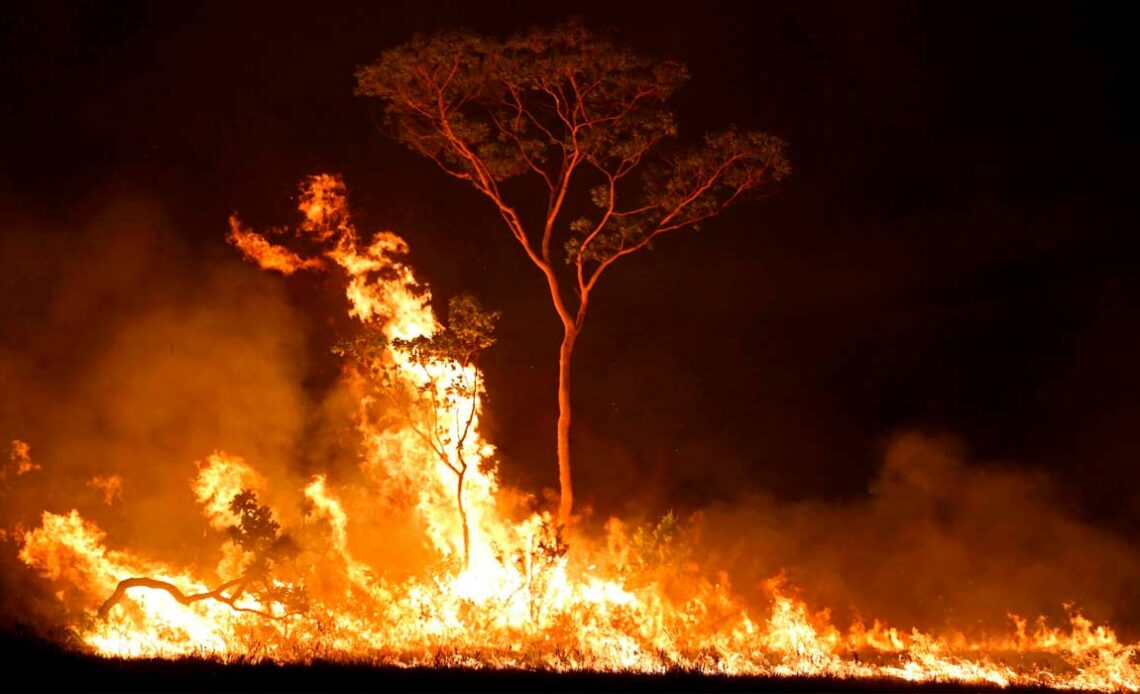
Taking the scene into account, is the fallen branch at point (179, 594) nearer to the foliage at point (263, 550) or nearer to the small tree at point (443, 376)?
the foliage at point (263, 550)

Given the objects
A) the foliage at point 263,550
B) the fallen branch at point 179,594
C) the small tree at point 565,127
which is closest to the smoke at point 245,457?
the fallen branch at point 179,594

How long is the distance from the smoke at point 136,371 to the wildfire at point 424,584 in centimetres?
37

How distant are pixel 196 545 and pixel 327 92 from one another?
8.43m

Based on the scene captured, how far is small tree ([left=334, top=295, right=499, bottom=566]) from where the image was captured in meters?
16.4

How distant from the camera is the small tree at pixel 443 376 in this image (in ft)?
53.9

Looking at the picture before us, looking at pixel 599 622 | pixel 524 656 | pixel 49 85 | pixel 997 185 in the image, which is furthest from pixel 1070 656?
pixel 49 85

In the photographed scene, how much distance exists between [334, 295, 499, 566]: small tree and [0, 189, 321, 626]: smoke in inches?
68.1

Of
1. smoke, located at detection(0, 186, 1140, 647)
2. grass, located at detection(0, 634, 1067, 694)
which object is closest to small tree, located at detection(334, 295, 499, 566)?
smoke, located at detection(0, 186, 1140, 647)

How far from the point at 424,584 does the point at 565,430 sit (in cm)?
337

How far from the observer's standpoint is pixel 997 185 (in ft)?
66.0

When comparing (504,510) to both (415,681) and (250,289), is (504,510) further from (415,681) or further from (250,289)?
(415,681)

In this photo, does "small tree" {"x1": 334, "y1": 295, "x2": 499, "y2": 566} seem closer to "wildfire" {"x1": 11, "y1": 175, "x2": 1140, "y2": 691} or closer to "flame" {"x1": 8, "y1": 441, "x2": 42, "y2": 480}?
"wildfire" {"x1": 11, "y1": 175, "x2": 1140, "y2": 691}

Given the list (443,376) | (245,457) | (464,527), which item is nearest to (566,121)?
(443,376)

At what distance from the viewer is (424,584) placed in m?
Result: 15.5
